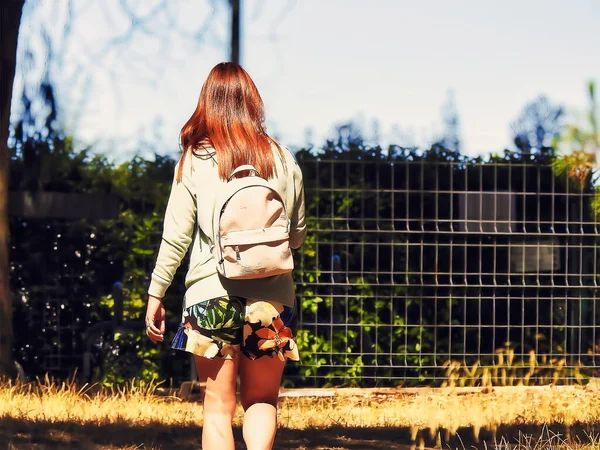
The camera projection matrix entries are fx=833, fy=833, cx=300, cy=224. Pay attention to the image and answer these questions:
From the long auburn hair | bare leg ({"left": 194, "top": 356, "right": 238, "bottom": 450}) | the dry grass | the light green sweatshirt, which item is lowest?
the dry grass

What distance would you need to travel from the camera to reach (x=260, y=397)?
2906 mm

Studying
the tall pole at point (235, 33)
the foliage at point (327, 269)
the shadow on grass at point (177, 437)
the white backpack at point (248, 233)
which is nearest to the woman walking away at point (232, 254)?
the white backpack at point (248, 233)

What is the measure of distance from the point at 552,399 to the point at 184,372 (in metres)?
2.75

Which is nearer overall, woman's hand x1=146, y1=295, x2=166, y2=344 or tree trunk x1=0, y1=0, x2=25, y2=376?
woman's hand x1=146, y1=295, x2=166, y2=344

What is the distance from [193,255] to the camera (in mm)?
2902

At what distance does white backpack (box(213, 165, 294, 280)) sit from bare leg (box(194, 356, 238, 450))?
334mm

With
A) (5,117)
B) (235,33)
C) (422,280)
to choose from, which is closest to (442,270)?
(422,280)

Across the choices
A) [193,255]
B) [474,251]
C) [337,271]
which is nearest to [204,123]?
[193,255]

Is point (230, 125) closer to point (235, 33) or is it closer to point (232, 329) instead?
point (232, 329)

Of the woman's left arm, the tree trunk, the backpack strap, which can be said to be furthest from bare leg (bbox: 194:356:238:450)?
the tree trunk

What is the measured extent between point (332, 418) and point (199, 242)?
8.85 ft

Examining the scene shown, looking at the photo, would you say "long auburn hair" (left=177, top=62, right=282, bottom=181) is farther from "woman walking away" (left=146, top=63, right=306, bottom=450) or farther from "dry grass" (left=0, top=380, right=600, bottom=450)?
"dry grass" (left=0, top=380, right=600, bottom=450)

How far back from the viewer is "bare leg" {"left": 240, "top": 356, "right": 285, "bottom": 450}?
2.86 metres

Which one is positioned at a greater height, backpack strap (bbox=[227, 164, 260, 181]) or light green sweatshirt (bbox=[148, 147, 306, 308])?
backpack strap (bbox=[227, 164, 260, 181])
